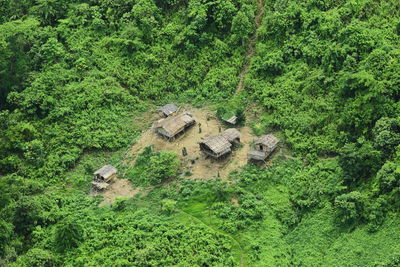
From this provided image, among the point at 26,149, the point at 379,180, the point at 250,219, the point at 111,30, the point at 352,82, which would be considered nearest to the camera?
the point at 379,180

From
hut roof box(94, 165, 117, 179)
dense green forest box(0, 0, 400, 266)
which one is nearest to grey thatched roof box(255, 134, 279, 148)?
dense green forest box(0, 0, 400, 266)

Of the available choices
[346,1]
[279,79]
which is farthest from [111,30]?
[346,1]

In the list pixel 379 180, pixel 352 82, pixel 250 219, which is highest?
pixel 352 82

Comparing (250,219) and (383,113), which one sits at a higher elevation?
(383,113)

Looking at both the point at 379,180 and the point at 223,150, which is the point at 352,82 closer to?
the point at 379,180

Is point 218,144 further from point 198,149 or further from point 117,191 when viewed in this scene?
point 117,191

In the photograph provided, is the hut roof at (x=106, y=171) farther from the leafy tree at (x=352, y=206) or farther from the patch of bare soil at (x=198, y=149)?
the leafy tree at (x=352, y=206)
